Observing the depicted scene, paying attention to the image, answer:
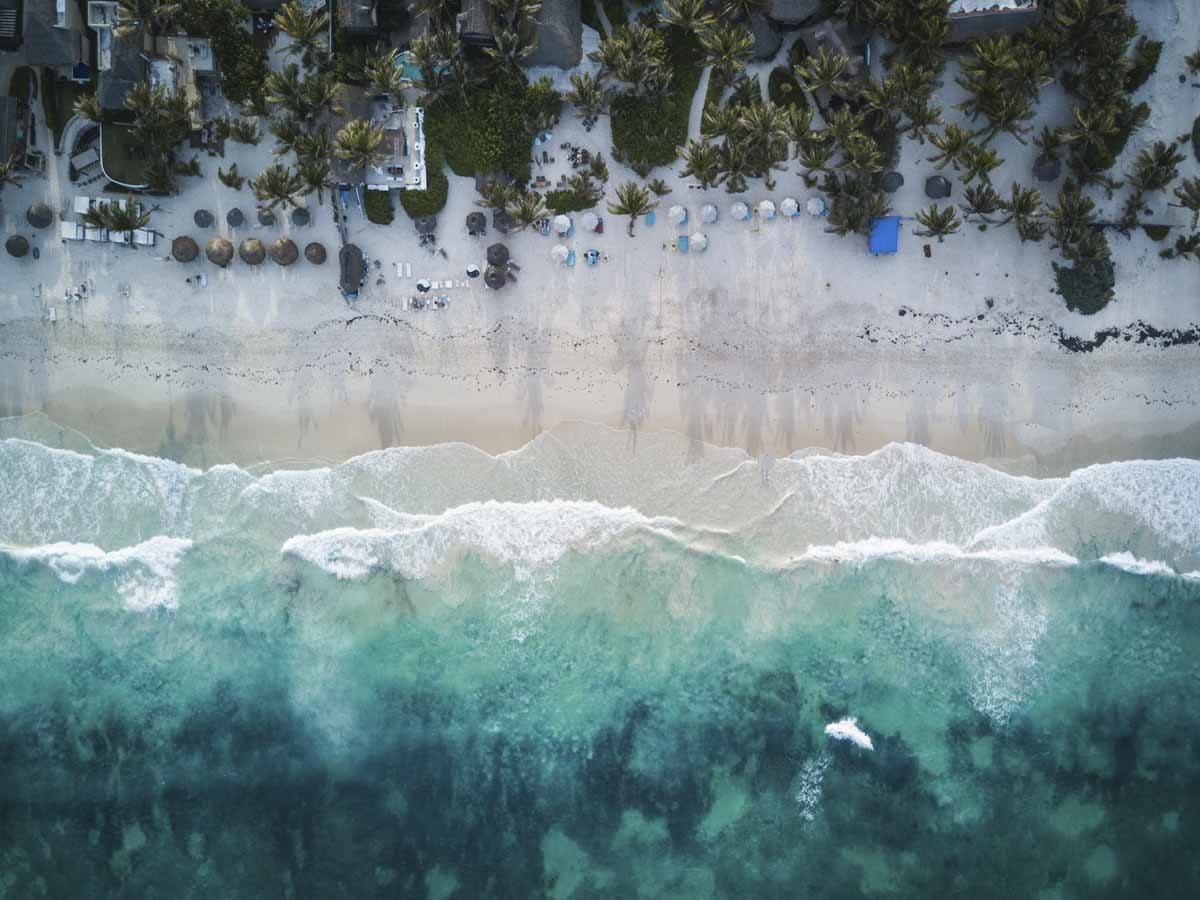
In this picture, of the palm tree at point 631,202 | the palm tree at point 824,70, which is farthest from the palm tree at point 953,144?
the palm tree at point 631,202

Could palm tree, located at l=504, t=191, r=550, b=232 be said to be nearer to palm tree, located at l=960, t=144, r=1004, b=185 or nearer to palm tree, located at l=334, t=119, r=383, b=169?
palm tree, located at l=334, t=119, r=383, b=169

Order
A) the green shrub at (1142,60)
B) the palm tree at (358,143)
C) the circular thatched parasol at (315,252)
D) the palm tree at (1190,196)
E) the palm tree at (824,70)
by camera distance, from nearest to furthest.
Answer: the palm tree at (358,143)
the palm tree at (824,70)
the palm tree at (1190,196)
the green shrub at (1142,60)
the circular thatched parasol at (315,252)

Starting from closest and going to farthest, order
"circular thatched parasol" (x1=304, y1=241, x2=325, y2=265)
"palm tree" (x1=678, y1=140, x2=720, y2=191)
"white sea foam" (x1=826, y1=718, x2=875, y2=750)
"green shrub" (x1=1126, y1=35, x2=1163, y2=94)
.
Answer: "palm tree" (x1=678, y1=140, x2=720, y2=191) < "green shrub" (x1=1126, y1=35, x2=1163, y2=94) < "circular thatched parasol" (x1=304, y1=241, x2=325, y2=265) < "white sea foam" (x1=826, y1=718, x2=875, y2=750)

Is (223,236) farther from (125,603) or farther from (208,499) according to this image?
(125,603)

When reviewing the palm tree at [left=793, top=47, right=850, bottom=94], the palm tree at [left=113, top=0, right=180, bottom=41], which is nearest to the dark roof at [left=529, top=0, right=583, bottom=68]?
the palm tree at [left=793, top=47, right=850, bottom=94]

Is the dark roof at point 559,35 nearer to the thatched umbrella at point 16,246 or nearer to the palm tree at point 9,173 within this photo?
the palm tree at point 9,173

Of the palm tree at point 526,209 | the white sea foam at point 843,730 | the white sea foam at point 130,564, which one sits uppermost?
the palm tree at point 526,209

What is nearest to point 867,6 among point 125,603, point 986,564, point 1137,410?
point 1137,410

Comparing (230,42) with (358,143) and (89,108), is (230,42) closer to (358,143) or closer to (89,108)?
(89,108)
